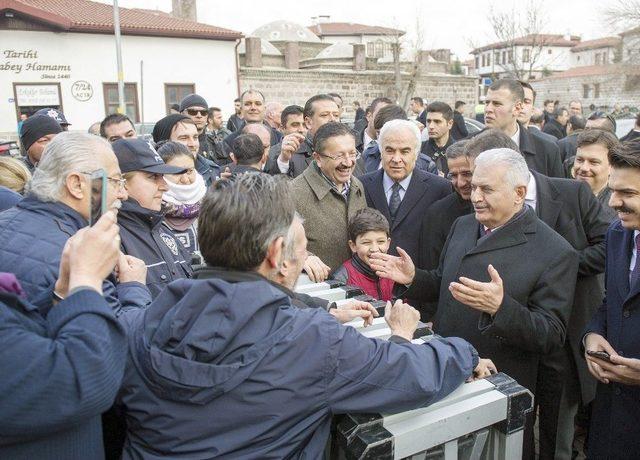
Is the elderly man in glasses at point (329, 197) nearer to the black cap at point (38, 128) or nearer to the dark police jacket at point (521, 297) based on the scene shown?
the dark police jacket at point (521, 297)

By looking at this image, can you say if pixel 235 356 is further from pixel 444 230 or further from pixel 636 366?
pixel 444 230

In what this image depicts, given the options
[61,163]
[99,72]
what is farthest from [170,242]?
[99,72]

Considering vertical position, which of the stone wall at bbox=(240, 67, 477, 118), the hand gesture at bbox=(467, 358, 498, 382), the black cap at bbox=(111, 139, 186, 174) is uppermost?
the stone wall at bbox=(240, 67, 477, 118)

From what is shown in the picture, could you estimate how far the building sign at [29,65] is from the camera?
20.2 m

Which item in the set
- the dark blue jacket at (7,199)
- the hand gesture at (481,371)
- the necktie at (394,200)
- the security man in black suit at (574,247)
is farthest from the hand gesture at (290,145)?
the hand gesture at (481,371)

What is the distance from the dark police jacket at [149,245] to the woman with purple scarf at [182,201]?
0.38 meters

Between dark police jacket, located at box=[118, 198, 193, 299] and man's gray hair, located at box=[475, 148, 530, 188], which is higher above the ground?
man's gray hair, located at box=[475, 148, 530, 188]

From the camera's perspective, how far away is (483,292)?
2412 millimetres

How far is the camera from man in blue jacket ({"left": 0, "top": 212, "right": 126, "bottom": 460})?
4.04 ft

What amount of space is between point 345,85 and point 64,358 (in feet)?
97.7

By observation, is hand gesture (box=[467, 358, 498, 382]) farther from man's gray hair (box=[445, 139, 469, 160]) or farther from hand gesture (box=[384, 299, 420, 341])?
man's gray hair (box=[445, 139, 469, 160])

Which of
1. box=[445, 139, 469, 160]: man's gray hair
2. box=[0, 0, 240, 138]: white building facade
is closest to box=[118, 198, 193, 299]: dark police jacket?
box=[445, 139, 469, 160]: man's gray hair

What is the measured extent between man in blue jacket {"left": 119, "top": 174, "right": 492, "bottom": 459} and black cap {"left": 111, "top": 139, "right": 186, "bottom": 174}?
136 cm

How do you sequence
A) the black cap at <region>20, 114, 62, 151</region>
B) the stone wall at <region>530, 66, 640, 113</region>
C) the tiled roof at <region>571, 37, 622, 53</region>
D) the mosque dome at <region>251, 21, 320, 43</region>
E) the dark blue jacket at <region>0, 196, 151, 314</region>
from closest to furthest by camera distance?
the dark blue jacket at <region>0, 196, 151, 314</region> → the black cap at <region>20, 114, 62, 151</region> → the stone wall at <region>530, 66, 640, 113</region> → the mosque dome at <region>251, 21, 320, 43</region> → the tiled roof at <region>571, 37, 622, 53</region>
